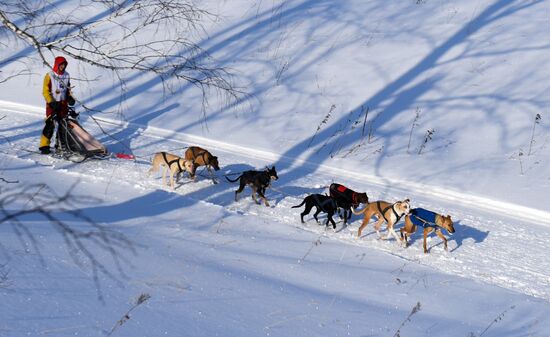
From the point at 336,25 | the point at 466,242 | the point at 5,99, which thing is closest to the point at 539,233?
the point at 466,242

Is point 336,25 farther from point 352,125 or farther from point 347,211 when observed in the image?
point 347,211

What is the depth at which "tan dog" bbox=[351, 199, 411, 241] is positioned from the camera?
782cm

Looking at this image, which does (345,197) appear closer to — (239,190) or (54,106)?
(239,190)

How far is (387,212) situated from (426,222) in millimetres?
453

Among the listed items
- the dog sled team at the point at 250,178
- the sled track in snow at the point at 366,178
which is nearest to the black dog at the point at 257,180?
the dog sled team at the point at 250,178

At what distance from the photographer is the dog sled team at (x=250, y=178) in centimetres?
782

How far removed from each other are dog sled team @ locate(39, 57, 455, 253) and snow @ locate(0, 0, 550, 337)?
199 millimetres

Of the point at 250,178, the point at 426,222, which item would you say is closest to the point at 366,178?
the point at 250,178

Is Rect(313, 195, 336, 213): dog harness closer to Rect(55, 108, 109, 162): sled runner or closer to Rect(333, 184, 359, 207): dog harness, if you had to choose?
Rect(333, 184, 359, 207): dog harness

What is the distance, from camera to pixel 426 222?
7.73m

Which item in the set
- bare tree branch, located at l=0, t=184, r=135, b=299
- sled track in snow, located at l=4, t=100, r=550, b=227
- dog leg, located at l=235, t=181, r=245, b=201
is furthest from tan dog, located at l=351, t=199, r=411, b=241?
bare tree branch, located at l=0, t=184, r=135, b=299

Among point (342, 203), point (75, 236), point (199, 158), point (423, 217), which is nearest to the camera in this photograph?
point (75, 236)

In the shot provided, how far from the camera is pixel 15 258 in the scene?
4090 millimetres

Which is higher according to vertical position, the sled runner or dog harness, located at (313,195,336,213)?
the sled runner
